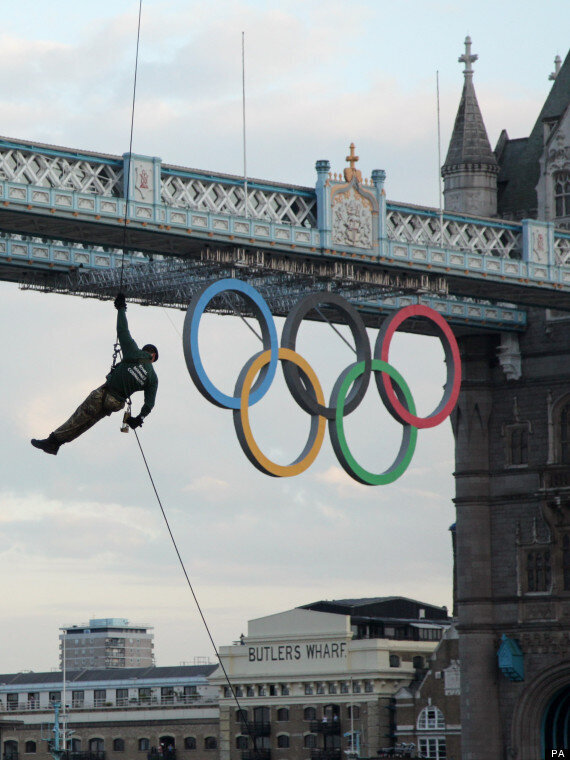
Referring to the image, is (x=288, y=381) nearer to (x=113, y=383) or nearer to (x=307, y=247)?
(x=307, y=247)

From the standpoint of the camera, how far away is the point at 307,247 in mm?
62656

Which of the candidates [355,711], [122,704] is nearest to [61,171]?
[355,711]

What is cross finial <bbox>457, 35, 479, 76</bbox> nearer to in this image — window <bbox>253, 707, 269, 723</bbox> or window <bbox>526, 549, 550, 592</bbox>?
window <bbox>526, 549, 550, 592</bbox>

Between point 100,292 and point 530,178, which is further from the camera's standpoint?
point 530,178

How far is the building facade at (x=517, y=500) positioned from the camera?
257ft

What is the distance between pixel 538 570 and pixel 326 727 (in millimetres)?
47045

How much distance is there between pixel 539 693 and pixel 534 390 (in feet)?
41.5

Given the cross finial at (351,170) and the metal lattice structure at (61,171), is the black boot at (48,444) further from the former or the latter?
the cross finial at (351,170)

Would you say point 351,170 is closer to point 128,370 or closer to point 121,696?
point 128,370

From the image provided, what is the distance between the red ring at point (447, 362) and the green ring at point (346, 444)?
1.19 feet

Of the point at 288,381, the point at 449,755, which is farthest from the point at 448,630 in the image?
the point at 288,381

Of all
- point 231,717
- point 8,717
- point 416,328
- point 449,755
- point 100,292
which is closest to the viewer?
point 100,292

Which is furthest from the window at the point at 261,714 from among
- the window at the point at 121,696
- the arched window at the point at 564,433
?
the arched window at the point at 564,433

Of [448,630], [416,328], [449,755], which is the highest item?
[416,328]
